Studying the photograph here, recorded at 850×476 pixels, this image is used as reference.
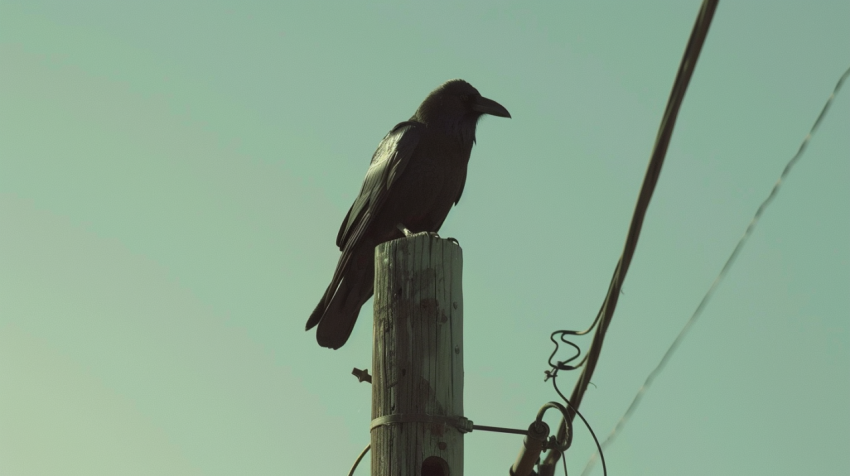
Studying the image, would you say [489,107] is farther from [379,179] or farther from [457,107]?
[379,179]

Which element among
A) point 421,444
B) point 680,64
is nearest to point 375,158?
point 421,444

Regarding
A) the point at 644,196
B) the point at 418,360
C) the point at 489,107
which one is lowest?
the point at 418,360

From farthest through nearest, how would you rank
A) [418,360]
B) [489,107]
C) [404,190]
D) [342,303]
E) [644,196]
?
[489,107] → [404,190] → [342,303] → [418,360] → [644,196]

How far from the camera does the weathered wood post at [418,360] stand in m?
3.70

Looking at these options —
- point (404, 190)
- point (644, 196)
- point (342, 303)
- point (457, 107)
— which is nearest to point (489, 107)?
point (457, 107)

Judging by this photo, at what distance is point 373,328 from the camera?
4.02 meters

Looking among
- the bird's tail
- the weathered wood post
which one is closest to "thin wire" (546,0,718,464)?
the weathered wood post

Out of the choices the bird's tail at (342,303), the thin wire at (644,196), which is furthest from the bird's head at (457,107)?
the thin wire at (644,196)

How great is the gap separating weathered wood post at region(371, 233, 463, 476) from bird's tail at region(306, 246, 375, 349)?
7.40 feet

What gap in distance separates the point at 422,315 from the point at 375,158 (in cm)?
369

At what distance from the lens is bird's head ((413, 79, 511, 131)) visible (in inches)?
294

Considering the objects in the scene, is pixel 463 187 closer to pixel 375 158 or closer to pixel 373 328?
pixel 375 158

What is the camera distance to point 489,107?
24.6 ft

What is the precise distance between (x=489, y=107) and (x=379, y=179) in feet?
3.61
